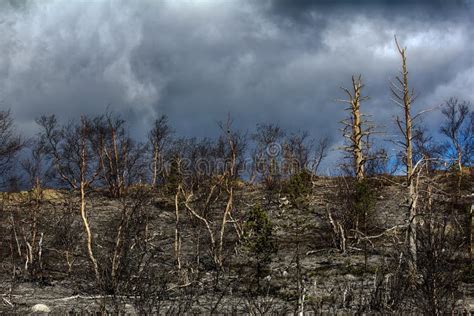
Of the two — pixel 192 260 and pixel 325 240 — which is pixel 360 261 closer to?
pixel 325 240

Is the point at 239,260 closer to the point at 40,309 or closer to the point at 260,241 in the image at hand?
the point at 260,241

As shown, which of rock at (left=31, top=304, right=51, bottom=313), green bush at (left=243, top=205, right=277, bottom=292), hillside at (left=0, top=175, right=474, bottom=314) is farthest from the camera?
green bush at (left=243, top=205, right=277, bottom=292)

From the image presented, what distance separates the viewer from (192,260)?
1031 inches

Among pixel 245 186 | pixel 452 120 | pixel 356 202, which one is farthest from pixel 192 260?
pixel 452 120

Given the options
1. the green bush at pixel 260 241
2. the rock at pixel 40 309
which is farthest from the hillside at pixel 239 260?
the rock at pixel 40 309

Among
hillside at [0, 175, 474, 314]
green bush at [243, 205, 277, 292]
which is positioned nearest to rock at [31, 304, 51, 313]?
hillside at [0, 175, 474, 314]

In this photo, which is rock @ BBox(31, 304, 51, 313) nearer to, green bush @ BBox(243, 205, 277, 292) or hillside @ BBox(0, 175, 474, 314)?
hillside @ BBox(0, 175, 474, 314)

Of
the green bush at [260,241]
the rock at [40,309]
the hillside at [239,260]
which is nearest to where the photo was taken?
the hillside at [239,260]

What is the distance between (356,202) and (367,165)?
56.2 feet

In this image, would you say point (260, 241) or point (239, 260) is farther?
point (239, 260)

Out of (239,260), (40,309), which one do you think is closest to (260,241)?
(239,260)

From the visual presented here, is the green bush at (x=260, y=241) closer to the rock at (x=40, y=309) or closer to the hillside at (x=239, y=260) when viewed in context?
the hillside at (x=239, y=260)

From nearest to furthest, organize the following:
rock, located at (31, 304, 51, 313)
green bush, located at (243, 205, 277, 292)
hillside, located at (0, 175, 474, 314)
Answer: hillside, located at (0, 175, 474, 314)
rock, located at (31, 304, 51, 313)
green bush, located at (243, 205, 277, 292)

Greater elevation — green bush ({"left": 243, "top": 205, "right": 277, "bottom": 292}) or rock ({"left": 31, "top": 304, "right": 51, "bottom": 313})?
green bush ({"left": 243, "top": 205, "right": 277, "bottom": 292})
